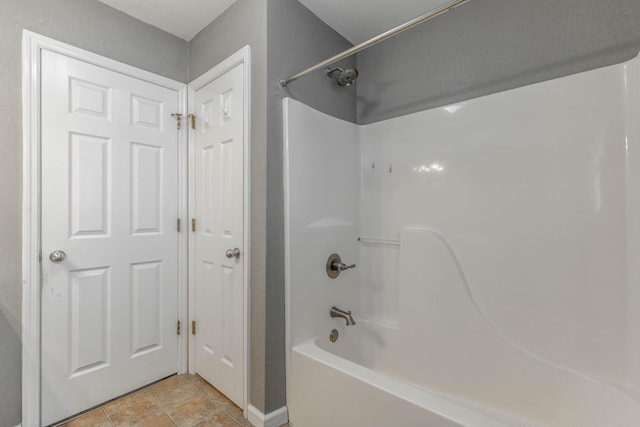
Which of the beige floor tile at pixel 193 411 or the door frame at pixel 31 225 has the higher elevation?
the door frame at pixel 31 225

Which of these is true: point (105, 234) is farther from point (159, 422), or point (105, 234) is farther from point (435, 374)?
point (435, 374)

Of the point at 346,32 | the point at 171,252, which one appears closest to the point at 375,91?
the point at 346,32

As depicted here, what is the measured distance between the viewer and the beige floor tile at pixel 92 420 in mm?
1510

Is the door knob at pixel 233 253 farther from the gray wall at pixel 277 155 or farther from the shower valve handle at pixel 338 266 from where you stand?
the shower valve handle at pixel 338 266

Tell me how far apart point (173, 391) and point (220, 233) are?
1026 millimetres

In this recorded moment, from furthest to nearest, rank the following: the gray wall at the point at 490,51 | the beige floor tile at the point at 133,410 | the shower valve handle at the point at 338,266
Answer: the shower valve handle at the point at 338,266 → the beige floor tile at the point at 133,410 → the gray wall at the point at 490,51

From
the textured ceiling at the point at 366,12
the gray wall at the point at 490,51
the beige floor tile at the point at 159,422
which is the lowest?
the beige floor tile at the point at 159,422

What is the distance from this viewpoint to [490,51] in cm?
160

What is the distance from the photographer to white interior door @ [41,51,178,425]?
1.52m

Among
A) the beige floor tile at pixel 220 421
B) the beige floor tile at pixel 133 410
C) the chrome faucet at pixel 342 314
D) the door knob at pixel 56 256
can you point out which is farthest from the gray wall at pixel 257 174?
the door knob at pixel 56 256

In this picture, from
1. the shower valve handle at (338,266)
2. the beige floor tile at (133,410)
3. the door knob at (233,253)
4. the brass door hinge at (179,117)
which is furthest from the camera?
the brass door hinge at (179,117)

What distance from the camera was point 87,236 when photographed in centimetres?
163

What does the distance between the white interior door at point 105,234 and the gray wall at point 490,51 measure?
1.50 meters

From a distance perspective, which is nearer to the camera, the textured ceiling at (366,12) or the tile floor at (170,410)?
the tile floor at (170,410)
